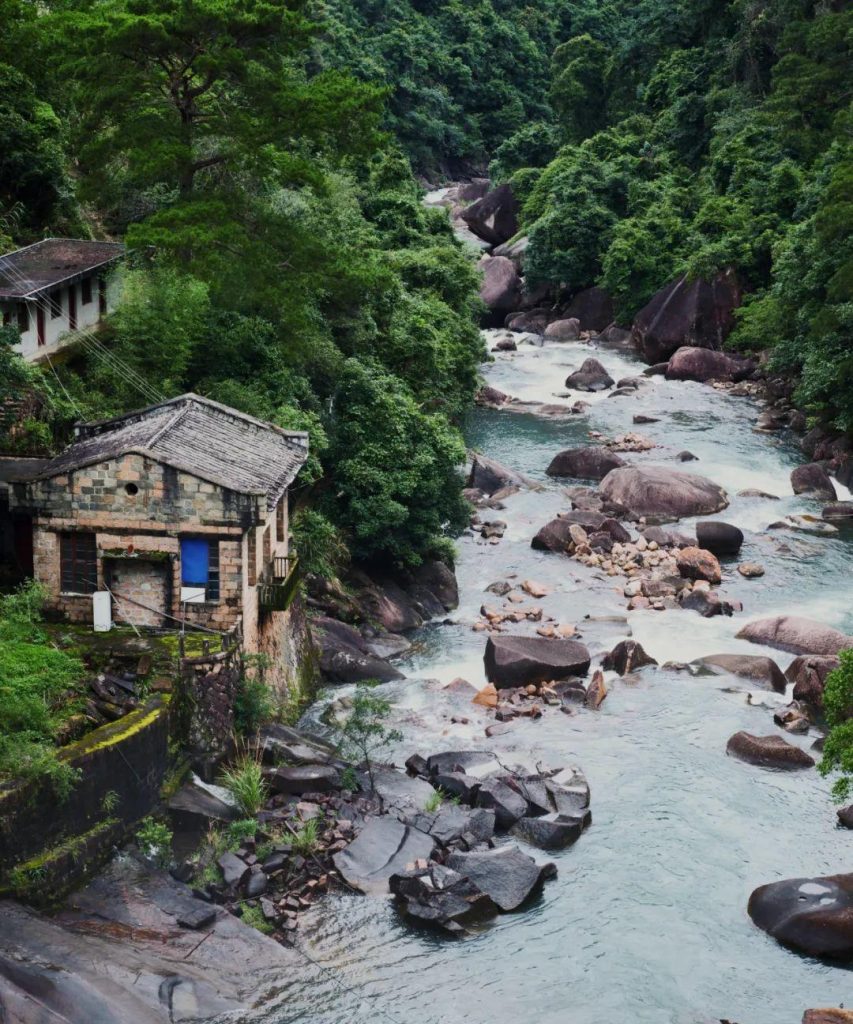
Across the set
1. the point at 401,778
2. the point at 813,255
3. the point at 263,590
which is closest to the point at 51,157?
the point at 263,590

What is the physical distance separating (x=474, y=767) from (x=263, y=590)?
5.82 meters

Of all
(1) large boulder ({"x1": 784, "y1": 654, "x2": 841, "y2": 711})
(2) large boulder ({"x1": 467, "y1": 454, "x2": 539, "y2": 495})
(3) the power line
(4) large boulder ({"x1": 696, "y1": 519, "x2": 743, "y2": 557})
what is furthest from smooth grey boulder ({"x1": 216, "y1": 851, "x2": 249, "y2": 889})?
(2) large boulder ({"x1": 467, "y1": 454, "x2": 539, "y2": 495})

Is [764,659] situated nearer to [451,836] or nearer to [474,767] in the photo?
[474,767]

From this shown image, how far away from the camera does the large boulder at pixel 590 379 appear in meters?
62.4

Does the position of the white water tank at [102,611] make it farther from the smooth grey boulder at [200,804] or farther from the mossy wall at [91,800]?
the smooth grey boulder at [200,804]

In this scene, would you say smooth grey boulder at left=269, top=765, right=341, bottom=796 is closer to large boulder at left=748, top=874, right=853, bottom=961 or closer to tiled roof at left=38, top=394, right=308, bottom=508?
tiled roof at left=38, top=394, right=308, bottom=508

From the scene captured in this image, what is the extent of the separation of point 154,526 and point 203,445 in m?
2.10

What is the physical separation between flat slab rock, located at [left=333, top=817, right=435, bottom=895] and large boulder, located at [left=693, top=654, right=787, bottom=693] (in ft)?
39.6

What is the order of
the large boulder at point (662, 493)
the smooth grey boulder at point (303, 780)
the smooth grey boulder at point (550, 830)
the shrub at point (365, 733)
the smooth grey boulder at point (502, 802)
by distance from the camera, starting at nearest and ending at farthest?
the smooth grey boulder at point (303, 780) < the smooth grey boulder at point (550, 830) < the smooth grey boulder at point (502, 802) < the shrub at point (365, 733) < the large boulder at point (662, 493)

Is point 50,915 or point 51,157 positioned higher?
point 51,157

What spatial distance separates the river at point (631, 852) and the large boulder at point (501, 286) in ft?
111

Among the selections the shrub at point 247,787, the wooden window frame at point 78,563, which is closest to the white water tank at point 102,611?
the wooden window frame at point 78,563

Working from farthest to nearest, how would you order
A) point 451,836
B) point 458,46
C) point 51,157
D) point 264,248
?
point 458,46, point 51,157, point 264,248, point 451,836

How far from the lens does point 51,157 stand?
38656 mm
